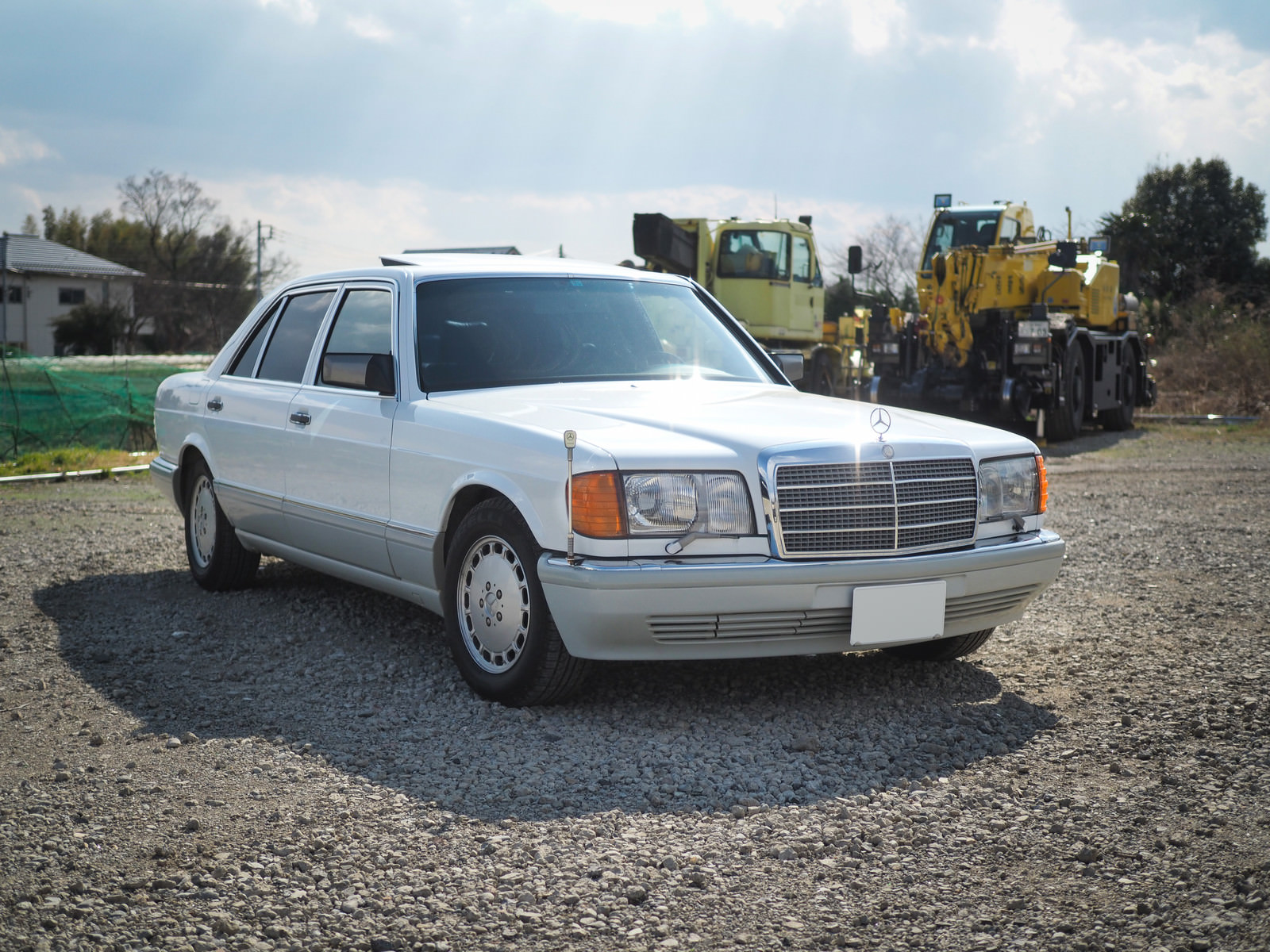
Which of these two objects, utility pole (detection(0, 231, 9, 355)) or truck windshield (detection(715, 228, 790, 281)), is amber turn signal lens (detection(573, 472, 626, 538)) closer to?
truck windshield (detection(715, 228, 790, 281))

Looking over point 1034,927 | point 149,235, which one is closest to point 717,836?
point 1034,927

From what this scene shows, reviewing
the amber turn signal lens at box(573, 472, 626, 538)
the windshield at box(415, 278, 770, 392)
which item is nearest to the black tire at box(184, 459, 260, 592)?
the windshield at box(415, 278, 770, 392)

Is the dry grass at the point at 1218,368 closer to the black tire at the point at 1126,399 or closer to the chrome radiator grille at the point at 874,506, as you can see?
the black tire at the point at 1126,399

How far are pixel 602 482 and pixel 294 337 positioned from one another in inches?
109

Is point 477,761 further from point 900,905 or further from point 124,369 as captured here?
point 124,369

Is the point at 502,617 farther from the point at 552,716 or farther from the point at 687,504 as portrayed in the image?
the point at 687,504

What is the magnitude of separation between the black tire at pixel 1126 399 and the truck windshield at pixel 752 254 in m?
5.97

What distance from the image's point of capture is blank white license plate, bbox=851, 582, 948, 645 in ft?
13.7

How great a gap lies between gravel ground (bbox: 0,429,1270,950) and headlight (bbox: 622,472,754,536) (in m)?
0.73

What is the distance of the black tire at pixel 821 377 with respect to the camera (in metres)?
21.5

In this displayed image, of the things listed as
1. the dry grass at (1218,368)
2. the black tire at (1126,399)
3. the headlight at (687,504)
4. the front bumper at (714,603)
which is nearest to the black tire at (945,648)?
the front bumper at (714,603)

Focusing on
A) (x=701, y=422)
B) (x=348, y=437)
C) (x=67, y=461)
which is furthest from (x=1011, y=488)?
(x=67, y=461)

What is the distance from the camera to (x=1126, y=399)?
2080cm

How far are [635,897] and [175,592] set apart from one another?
4.65 meters
